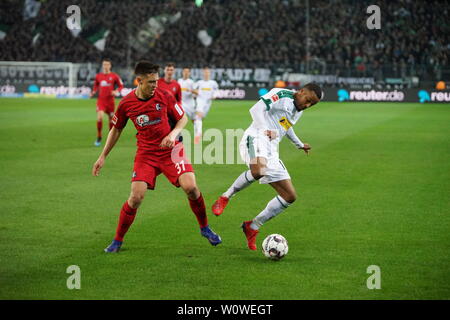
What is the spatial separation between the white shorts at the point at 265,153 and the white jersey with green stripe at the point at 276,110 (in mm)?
138

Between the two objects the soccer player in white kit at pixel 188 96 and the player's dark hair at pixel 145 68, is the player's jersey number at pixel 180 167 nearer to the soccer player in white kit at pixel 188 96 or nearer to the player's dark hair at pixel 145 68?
the player's dark hair at pixel 145 68

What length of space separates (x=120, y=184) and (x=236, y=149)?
651cm

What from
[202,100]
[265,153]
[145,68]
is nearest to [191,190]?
[265,153]

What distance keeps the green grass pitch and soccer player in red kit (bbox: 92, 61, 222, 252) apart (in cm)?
56

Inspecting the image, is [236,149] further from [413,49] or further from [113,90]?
[413,49]

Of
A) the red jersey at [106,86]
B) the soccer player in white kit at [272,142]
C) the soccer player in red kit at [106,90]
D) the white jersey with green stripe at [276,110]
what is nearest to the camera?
the soccer player in white kit at [272,142]

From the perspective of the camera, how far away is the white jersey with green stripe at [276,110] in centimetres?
862

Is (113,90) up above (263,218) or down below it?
above

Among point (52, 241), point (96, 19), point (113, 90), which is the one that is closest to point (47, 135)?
point (113, 90)

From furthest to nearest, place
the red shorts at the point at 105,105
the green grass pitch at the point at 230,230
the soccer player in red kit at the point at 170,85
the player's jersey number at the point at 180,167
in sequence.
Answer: the red shorts at the point at 105,105
the soccer player in red kit at the point at 170,85
the player's jersey number at the point at 180,167
the green grass pitch at the point at 230,230

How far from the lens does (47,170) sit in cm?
1438

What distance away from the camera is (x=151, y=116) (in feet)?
26.2

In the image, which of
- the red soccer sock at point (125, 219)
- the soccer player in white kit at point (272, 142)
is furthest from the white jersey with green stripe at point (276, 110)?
the red soccer sock at point (125, 219)

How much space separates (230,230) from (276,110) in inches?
67.4
